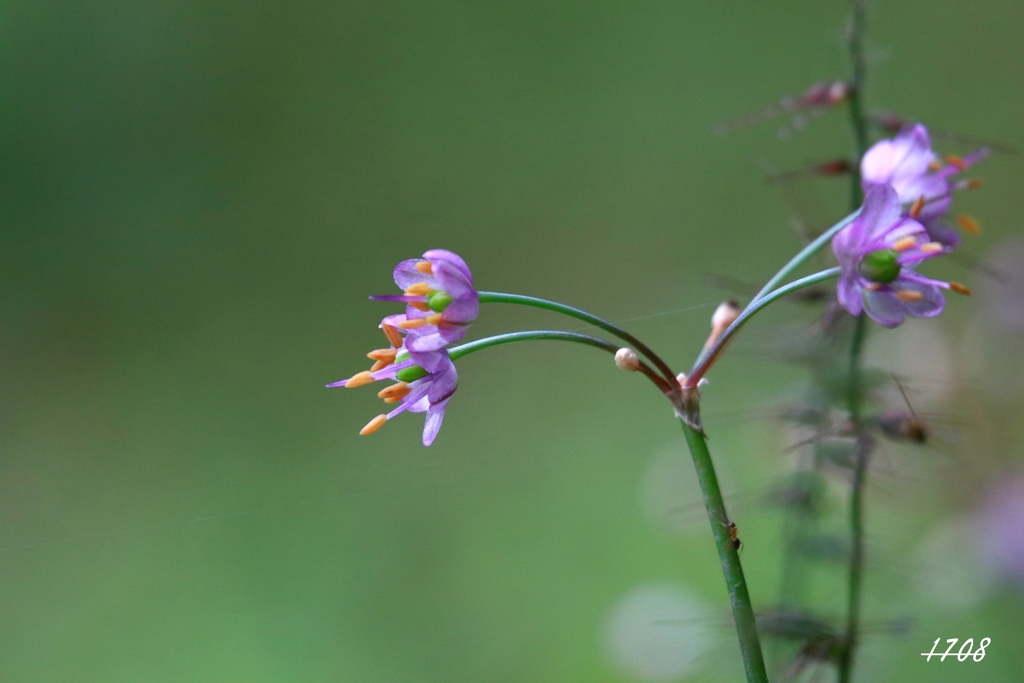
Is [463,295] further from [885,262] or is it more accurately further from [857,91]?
[857,91]

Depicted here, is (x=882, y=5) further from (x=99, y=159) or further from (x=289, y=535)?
(x=99, y=159)

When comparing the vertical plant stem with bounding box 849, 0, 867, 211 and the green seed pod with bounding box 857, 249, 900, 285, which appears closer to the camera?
the green seed pod with bounding box 857, 249, 900, 285

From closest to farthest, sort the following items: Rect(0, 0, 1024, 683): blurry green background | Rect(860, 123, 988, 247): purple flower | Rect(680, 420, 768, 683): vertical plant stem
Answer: Rect(680, 420, 768, 683): vertical plant stem < Rect(860, 123, 988, 247): purple flower < Rect(0, 0, 1024, 683): blurry green background

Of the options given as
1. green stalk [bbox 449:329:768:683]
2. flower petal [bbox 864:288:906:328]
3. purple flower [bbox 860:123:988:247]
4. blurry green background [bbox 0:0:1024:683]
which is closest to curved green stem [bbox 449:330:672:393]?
green stalk [bbox 449:329:768:683]

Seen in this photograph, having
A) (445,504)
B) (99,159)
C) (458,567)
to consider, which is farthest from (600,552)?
(99,159)

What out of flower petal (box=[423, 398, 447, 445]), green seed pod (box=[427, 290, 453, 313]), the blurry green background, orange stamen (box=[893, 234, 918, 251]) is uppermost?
green seed pod (box=[427, 290, 453, 313])

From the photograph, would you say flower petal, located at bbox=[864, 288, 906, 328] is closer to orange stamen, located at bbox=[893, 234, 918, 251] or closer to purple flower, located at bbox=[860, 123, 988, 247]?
orange stamen, located at bbox=[893, 234, 918, 251]

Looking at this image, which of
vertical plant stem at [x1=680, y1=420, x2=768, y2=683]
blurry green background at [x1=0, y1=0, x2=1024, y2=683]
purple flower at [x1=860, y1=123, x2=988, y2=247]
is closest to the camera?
vertical plant stem at [x1=680, y1=420, x2=768, y2=683]

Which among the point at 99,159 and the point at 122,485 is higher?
the point at 99,159
